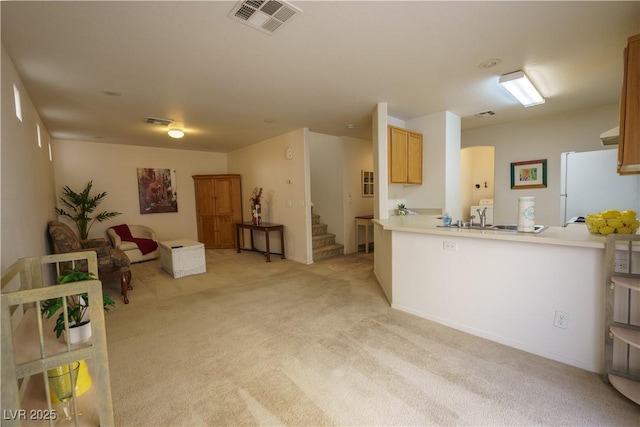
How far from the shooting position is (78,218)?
5312 millimetres

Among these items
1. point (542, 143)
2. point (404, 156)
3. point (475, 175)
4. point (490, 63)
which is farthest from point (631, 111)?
point (475, 175)

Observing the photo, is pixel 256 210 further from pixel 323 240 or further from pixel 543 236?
pixel 543 236

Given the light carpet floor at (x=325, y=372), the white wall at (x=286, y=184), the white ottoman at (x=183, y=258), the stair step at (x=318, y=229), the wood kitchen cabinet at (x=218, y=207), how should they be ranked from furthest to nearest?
the wood kitchen cabinet at (x=218, y=207), the stair step at (x=318, y=229), the white wall at (x=286, y=184), the white ottoman at (x=183, y=258), the light carpet floor at (x=325, y=372)

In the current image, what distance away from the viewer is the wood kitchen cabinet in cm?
681

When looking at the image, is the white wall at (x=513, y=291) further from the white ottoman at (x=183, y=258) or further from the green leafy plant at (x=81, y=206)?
the green leafy plant at (x=81, y=206)

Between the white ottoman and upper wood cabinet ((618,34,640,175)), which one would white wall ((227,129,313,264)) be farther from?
upper wood cabinet ((618,34,640,175))

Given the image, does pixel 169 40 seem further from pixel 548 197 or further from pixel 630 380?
pixel 548 197

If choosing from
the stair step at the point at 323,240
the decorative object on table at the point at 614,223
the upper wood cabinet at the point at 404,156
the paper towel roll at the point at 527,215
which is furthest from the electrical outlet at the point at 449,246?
the stair step at the point at 323,240

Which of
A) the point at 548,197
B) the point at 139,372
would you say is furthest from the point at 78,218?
the point at 548,197

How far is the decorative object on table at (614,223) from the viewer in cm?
190

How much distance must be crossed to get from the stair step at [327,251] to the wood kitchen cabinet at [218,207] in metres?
2.52

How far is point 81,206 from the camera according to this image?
17.7 feet

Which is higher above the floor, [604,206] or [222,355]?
[604,206]

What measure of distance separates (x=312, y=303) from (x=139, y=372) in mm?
1741
